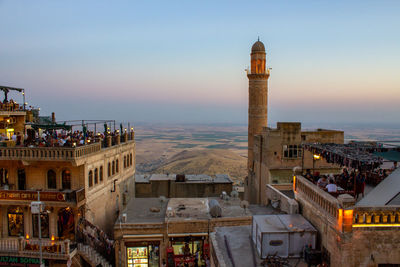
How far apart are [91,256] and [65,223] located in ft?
10.0

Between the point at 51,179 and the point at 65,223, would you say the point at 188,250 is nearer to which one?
the point at 65,223

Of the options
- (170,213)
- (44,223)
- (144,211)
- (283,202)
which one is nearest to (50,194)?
(44,223)

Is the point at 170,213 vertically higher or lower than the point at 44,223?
higher

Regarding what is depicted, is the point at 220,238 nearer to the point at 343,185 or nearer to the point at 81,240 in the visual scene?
the point at 343,185

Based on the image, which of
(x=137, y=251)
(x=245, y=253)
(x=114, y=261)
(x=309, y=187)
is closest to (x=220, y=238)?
(x=245, y=253)

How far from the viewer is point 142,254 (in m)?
19.1

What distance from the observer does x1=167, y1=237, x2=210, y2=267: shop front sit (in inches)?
727

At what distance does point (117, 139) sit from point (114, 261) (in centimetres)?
1022

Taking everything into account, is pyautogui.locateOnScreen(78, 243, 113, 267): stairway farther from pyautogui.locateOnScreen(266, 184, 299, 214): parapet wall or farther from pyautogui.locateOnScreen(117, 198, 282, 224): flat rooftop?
pyautogui.locateOnScreen(266, 184, 299, 214): parapet wall

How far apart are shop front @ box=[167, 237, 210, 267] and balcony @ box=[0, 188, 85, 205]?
623 centimetres

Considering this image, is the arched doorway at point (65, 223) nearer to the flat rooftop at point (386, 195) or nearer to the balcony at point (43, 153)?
the balcony at point (43, 153)

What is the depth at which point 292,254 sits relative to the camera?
11047 millimetres

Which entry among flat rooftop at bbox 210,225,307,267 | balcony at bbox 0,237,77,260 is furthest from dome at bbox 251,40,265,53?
balcony at bbox 0,237,77,260

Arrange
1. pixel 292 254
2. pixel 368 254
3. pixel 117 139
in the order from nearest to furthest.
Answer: pixel 368 254, pixel 292 254, pixel 117 139
